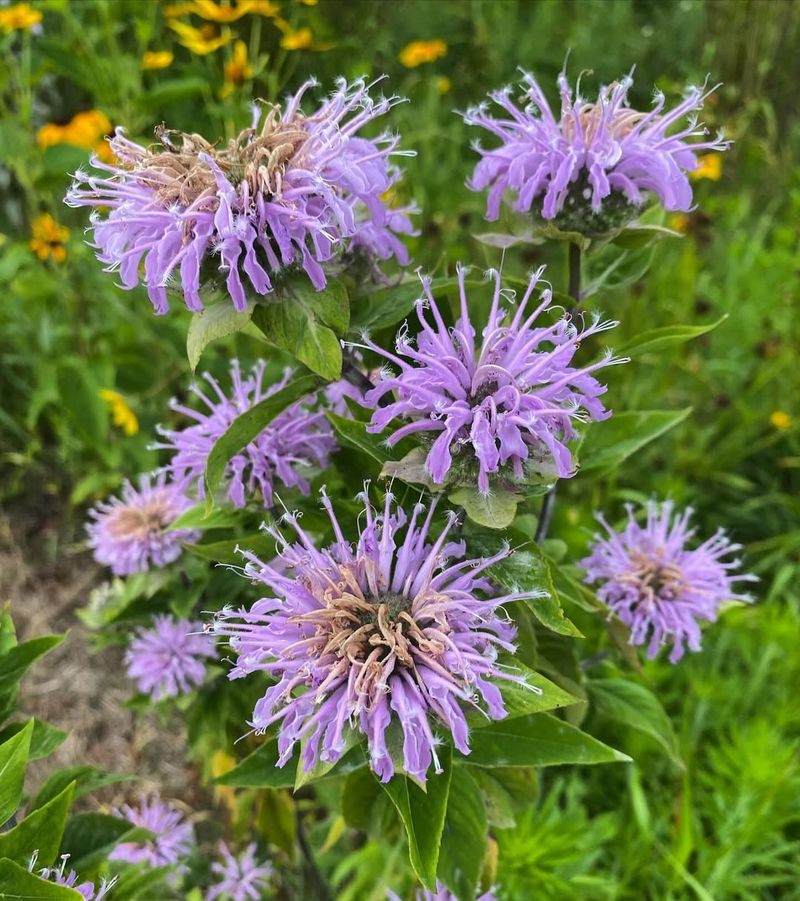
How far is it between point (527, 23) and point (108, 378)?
3.27 metres

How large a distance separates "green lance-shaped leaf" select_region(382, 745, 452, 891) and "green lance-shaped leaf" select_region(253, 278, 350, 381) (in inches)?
17.8

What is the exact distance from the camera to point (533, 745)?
1.03 m

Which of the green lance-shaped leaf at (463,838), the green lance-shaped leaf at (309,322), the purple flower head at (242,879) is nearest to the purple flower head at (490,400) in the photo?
the green lance-shaped leaf at (309,322)

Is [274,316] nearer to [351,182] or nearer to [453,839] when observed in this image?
[351,182]

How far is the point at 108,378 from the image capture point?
244cm

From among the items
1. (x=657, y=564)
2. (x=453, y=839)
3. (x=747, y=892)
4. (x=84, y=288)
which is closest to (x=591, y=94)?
(x=84, y=288)

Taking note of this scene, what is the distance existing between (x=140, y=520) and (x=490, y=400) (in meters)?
0.96

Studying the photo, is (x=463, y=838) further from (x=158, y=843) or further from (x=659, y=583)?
(x=158, y=843)

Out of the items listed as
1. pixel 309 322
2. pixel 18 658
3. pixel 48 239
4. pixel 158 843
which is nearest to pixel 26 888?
pixel 18 658

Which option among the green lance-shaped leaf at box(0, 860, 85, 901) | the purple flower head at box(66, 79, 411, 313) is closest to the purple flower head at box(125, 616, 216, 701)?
the green lance-shaped leaf at box(0, 860, 85, 901)

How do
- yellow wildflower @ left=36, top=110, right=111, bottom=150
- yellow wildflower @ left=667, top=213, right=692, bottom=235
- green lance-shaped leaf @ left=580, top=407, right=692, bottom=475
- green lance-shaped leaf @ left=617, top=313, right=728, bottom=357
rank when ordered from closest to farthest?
green lance-shaped leaf @ left=617, top=313, right=728, bottom=357, green lance-shaped leaf @ left=580, top=407, right=692, bottom=475, yellow wildflower @ left=36, top=110, right=111, bottom=150, yellow wildflower @ left=667, top=213, right=692, bottom=235

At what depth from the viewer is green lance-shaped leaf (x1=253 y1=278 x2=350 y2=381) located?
2.78ft

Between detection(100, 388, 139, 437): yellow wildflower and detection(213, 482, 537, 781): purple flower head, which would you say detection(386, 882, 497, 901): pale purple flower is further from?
detection(100, 388, 139, 437): yellow wildflower

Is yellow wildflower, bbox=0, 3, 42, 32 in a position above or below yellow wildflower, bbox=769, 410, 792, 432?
below
